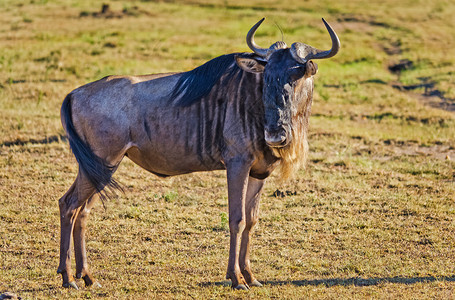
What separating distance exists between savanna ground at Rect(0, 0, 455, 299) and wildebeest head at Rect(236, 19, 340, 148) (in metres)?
1.59

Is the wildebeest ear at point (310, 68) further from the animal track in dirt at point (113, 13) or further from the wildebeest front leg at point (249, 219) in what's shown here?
the animal track in dirt at point (113, 13)

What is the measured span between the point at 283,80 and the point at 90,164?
2.02m

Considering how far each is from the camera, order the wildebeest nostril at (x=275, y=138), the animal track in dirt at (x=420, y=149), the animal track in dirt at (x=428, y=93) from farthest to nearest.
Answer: the animal track in dirt at (x=428, y=93)
the animal track in dirt at (x=420, y=149)
the wildebeest nostril at (x=275, y=138)

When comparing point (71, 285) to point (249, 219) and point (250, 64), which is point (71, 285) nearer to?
point (249, 219)

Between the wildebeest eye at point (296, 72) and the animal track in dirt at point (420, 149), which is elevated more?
the wildebeest eye at point (296, 72)

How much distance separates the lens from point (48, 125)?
1319 cm

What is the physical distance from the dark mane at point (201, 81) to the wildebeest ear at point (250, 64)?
35 cm

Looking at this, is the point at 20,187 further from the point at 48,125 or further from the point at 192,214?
the point at 48,125

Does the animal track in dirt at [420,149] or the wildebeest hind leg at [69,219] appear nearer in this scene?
the wildebeest hind leg at [69,219]

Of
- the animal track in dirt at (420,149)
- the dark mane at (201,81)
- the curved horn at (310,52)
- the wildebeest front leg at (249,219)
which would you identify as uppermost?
the curved horn at (310,52)

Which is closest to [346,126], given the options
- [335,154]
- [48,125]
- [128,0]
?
[335,154]

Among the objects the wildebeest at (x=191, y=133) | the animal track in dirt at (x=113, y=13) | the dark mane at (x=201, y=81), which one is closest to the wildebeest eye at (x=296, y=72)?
the wildebeest at (x=191, y=133)

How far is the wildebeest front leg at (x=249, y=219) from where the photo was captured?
6664 millimetres

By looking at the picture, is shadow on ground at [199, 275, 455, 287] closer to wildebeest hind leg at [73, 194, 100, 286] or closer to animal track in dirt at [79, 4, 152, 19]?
wildebeest hind leg at [73, 194, 100, 286]
